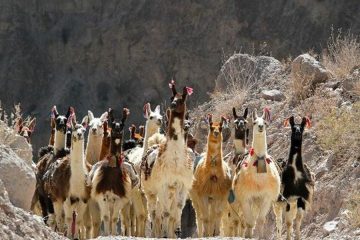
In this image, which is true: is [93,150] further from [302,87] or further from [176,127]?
[302,87]

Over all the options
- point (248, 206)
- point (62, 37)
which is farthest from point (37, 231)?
point (62, 37)

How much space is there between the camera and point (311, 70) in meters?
26.2

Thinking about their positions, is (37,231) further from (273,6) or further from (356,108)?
(273,6)

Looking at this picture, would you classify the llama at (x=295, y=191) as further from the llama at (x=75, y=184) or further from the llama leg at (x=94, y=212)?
the llama at (x=75, y=184)

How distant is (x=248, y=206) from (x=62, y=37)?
94.7 feet

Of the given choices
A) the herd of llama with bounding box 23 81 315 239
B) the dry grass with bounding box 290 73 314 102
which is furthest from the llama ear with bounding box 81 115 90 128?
the dry grass with bounding box 290 73 314 102

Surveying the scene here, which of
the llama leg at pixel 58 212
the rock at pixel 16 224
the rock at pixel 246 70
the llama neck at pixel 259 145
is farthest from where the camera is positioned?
the rock at pixel 246 70

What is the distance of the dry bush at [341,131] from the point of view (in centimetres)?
2162

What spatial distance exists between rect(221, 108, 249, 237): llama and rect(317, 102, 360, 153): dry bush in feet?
10.3

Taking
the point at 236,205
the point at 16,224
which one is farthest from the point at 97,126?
the point at 16,224

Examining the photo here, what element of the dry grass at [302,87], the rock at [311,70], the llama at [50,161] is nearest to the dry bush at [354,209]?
the llama at [50,161]

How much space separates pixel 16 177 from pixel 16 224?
68.2 inches

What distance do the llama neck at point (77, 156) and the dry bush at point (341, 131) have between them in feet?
22.3

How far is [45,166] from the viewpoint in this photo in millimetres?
19391
